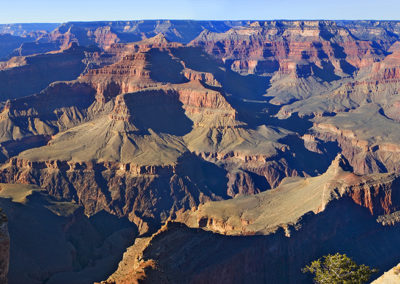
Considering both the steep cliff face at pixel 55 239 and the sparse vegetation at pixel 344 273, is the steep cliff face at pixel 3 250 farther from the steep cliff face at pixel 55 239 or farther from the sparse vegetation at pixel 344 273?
the steep cliff face at pixel 55 239

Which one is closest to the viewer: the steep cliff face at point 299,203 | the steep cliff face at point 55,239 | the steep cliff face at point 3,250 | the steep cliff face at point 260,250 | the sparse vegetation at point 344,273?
the steep cliff face at point 3,250

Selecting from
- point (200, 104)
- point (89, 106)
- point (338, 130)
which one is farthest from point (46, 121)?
point (338, 130)

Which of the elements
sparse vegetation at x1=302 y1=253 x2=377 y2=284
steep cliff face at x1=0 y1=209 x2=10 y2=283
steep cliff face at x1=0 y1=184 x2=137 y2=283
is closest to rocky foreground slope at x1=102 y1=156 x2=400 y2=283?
steep cliff face at x1=0 y1=184 x2=137 y2=283

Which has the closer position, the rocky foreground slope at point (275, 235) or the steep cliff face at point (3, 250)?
the steep cliff face at point (3, 250)

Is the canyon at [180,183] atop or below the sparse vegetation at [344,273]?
atop

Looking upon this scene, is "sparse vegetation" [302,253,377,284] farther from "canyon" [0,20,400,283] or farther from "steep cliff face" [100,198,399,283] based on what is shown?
"canyon" [0,20,400,283]

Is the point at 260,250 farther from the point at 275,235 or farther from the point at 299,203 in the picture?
the point at 299,203

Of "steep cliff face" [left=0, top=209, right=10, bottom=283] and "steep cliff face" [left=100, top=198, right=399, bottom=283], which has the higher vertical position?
"steep cliff face" [left=0, top=209, right=10, bottom=283]

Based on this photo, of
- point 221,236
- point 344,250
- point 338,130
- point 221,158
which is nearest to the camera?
point 221,236

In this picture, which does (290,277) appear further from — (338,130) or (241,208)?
(338,130)

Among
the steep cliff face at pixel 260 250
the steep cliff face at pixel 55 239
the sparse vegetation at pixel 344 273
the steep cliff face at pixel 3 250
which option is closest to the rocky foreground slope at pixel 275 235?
the steep cliff face at pixel 260 250

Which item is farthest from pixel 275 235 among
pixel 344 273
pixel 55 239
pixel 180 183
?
pixel 180 183
